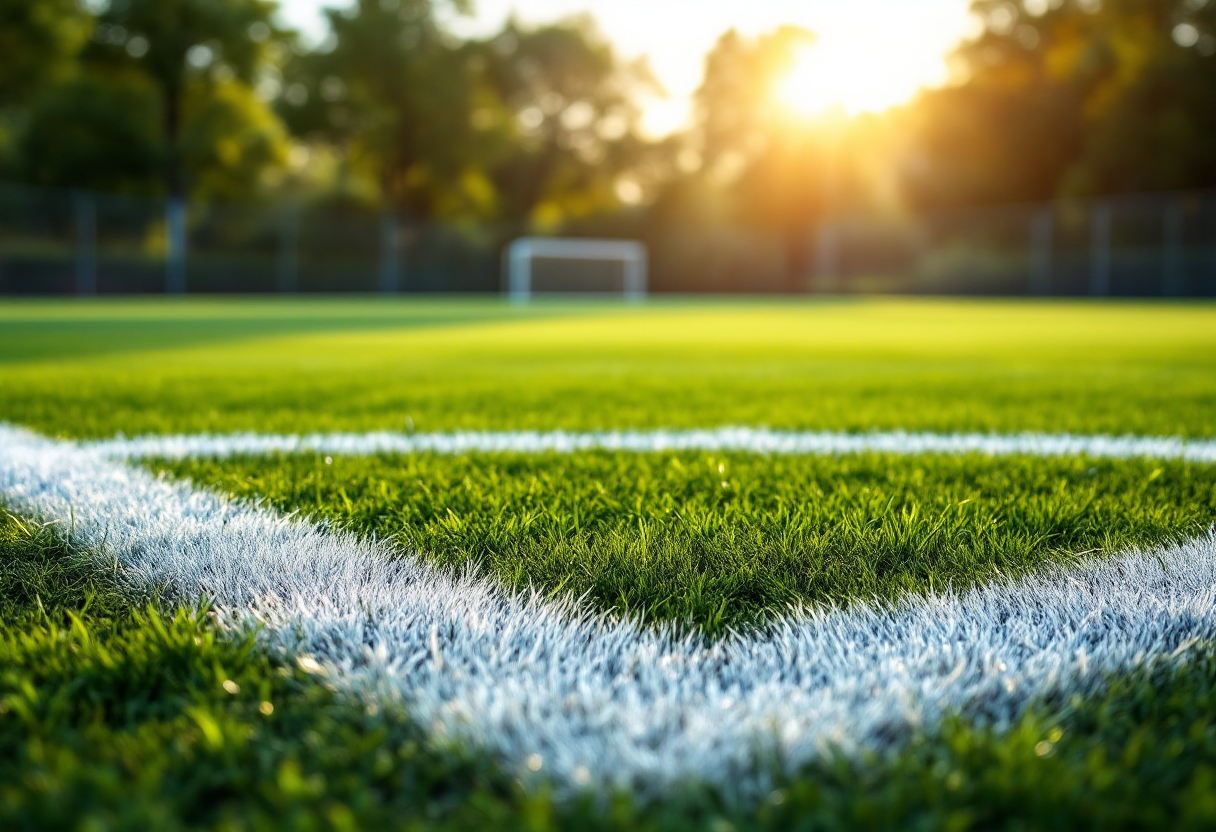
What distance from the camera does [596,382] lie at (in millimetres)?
5066

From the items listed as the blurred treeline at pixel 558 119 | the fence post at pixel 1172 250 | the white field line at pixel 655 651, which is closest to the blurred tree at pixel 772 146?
the blurred treeline at pixel 558 119

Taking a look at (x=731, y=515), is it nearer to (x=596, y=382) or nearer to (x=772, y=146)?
(x=596, y=382)

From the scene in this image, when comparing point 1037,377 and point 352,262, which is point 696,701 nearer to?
point 1037,377

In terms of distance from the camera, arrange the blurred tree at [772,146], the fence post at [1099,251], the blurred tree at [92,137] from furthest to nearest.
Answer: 1. the blurred tree at [772,146]
2. the blurred tree at [92,137]
3. the fence post at [1099,251]

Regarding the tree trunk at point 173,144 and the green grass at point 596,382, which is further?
the tree trunk at point 173,144

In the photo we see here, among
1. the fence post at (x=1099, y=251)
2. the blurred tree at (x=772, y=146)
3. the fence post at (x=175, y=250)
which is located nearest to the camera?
the fence post at (x=175, y=250)

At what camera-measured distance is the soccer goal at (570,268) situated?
1191 inches

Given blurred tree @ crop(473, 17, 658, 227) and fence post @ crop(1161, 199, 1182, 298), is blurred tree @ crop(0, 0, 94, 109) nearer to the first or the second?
blurred tree @ crop(473, 17, 658, 227)

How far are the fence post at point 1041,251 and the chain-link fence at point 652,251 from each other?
0.03m

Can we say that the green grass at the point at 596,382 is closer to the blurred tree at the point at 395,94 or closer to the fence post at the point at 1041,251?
the fence post at the point at 1041,251

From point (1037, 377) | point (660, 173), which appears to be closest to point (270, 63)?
point (660, 173)

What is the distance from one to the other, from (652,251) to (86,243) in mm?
17880

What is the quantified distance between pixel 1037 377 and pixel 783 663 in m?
4.68

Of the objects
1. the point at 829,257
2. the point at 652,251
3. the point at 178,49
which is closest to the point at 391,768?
the point at 829,257
